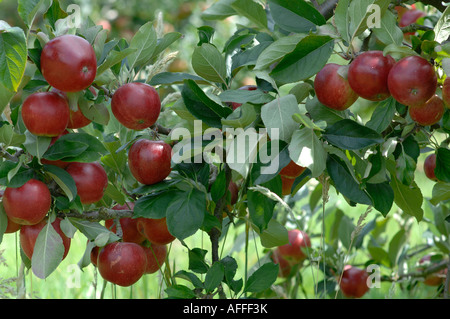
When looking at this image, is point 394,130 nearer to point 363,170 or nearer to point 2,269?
point 363,170

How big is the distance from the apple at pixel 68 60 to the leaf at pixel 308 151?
319 mm

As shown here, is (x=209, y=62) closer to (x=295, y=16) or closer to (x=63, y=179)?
(x=295, y=16)

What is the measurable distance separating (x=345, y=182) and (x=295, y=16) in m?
0.28

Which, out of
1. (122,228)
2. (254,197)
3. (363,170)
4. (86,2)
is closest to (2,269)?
(122,228)

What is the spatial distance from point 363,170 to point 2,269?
154cm

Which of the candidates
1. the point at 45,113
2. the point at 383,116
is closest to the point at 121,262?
the point at 45,113

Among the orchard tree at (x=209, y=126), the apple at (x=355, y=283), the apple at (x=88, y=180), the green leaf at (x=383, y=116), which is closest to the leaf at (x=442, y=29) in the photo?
the orchard tree at (x=209, y=126)

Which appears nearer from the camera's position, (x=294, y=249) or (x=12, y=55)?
(x=12, y=55)

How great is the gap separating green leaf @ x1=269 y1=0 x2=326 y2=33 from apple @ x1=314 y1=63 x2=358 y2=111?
0.30 feet

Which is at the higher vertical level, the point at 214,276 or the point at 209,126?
the point at 209,126

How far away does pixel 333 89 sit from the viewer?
0.84 m

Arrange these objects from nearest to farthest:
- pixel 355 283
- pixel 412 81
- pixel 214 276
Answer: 1. pixel 412 81
2. pixel 214 276
3. pixel 355 283

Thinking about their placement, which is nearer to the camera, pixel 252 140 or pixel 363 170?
pixel 252 140

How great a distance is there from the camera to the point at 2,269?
200 cm
